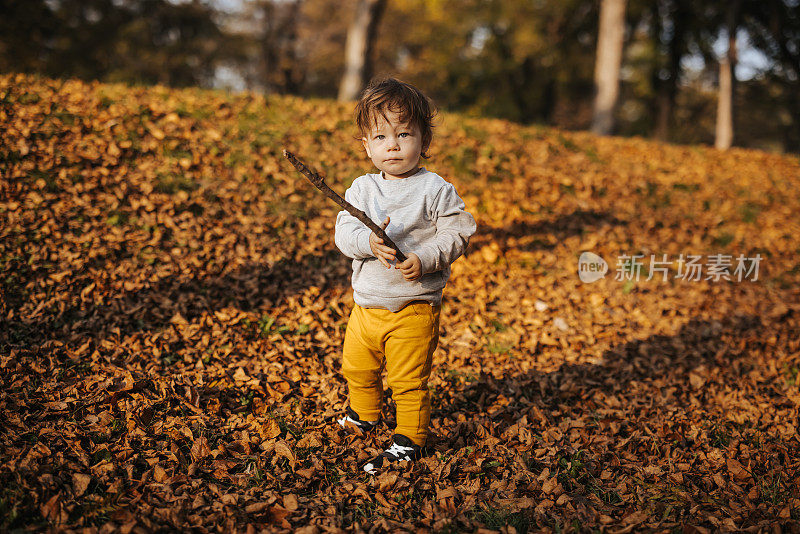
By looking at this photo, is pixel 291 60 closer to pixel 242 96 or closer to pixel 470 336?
pixel 242 96

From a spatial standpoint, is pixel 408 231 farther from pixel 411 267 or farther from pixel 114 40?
pixel 114 40

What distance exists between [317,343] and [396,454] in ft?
5.15

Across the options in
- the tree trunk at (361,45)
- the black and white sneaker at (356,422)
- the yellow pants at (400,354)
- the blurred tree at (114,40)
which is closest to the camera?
the yellow pants at (400,354)

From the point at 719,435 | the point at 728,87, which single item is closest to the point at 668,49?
the point at 728,87

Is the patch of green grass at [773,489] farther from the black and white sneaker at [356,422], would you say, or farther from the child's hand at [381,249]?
the child's hand at [381,249]

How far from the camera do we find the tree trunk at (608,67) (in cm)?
1205

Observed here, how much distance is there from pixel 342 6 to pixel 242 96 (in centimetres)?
2413

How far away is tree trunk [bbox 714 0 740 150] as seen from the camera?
13695 mm

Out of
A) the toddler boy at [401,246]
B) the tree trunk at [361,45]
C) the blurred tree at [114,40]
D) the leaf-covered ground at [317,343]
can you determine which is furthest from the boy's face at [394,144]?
the blurred tree at [114,40]

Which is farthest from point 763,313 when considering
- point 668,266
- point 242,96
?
point 242,96

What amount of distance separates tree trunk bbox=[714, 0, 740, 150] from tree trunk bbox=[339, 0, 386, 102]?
32.1 feet

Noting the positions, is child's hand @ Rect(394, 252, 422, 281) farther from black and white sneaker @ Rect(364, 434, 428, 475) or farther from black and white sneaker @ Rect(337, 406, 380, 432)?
black and white sneaker @ Rect(337, 406, 380, 432)

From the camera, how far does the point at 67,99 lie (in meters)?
6.57

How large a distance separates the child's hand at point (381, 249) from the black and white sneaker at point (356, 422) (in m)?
1.25
